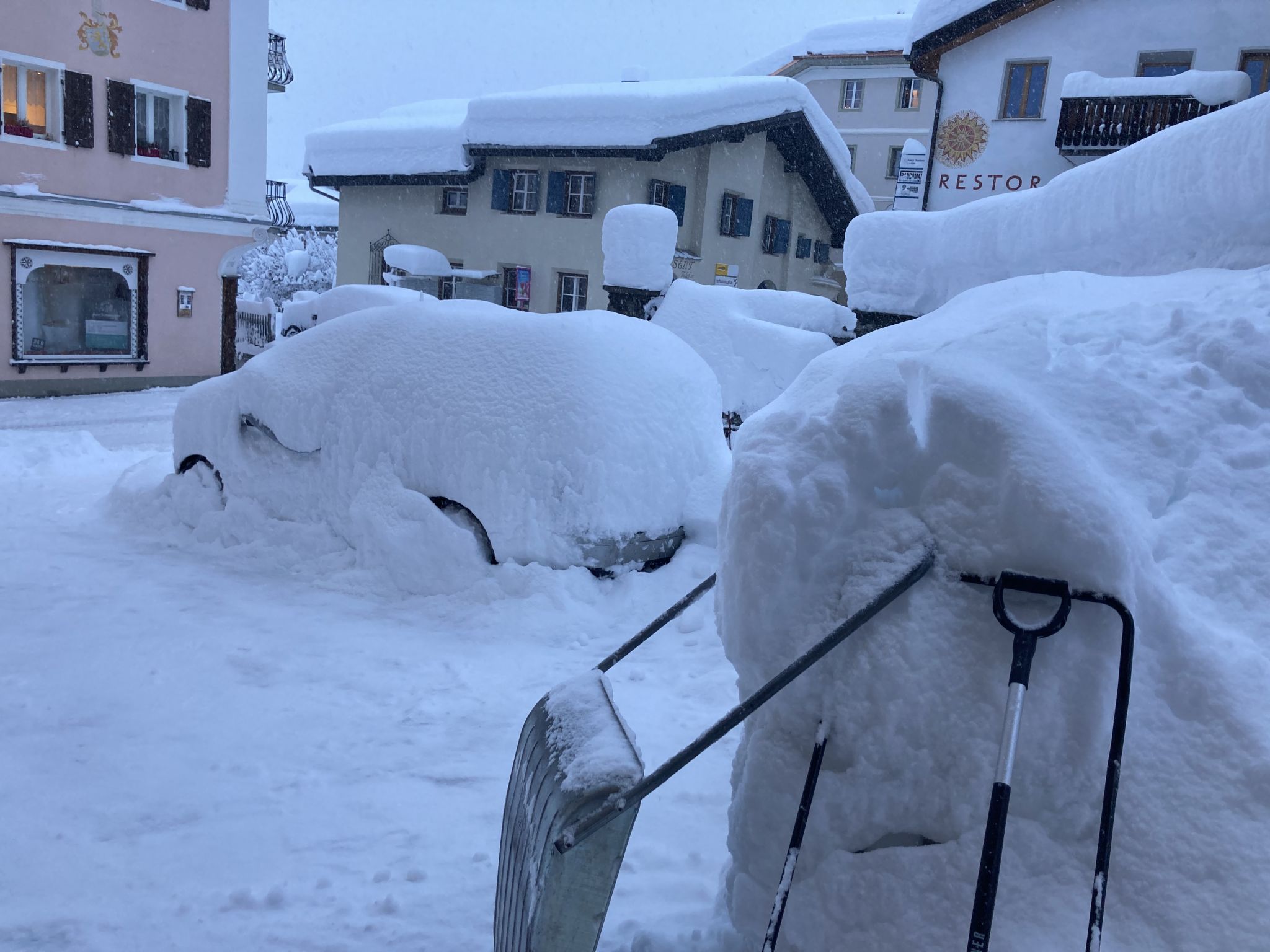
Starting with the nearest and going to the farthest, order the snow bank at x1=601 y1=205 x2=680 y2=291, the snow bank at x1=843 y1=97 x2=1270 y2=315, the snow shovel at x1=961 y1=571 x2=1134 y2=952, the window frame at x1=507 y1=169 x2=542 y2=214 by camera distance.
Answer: the snow shovel at x1=961 y1=571 x2=1134 y2=952 < the snow bank at x1=843 y1=97 x2=1270 y2=315 < the snow bank at x1=601 y1=205 x2=680 y2=291 < the window frame at x1=507 y1=169 x2=542 y2=214

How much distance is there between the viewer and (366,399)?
19.0 ft

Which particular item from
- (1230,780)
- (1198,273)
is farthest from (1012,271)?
(1230,780)

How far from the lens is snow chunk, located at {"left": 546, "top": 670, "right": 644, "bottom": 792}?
6.65 ft

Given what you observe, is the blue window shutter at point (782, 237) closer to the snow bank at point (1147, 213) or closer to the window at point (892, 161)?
the window at point (892, 161)

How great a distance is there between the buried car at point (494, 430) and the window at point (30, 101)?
1280cm

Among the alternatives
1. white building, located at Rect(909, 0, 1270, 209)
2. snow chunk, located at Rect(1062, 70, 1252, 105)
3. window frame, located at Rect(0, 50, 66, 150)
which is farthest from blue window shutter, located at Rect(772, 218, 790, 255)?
window frame, located at Rect(0, 50, 66, 150)

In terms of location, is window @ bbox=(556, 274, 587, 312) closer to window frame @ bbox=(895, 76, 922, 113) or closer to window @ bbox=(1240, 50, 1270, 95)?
window @ bbox=(1240, 50, 1270, 95)

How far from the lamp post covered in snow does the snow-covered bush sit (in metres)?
31.7

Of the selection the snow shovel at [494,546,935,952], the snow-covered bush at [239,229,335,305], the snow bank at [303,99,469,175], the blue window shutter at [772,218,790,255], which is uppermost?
the snow bank at [303,99,469,175]

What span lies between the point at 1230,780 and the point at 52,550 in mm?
6459

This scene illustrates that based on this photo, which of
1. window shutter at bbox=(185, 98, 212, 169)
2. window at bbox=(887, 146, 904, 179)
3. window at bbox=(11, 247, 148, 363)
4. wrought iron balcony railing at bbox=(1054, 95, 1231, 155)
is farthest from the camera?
window at bbox=(887, 146, 904, 179)

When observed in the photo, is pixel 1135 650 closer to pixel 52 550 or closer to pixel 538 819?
pixel 538 819

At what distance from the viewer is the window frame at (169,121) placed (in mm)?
17047

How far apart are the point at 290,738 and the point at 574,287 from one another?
19.4m
